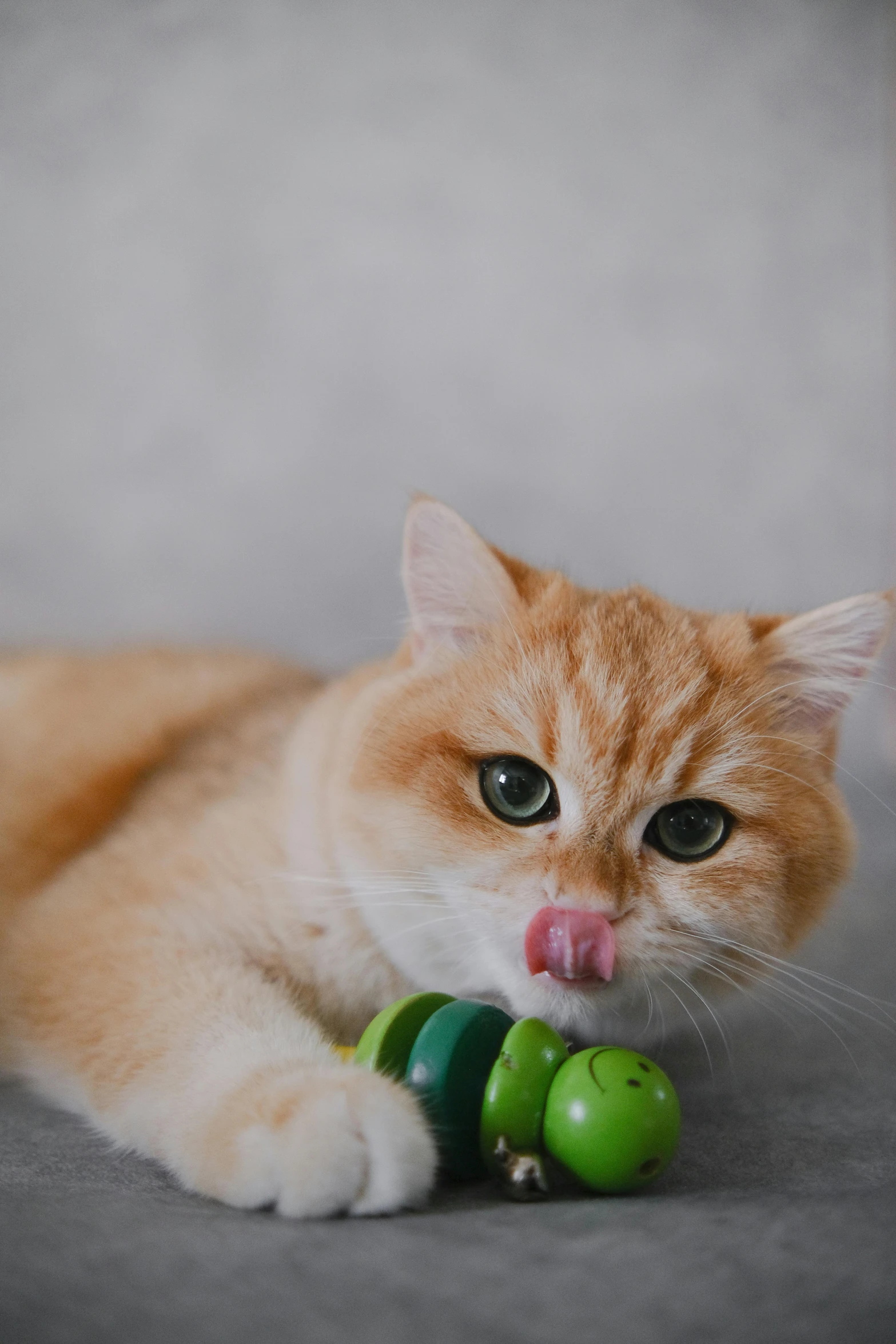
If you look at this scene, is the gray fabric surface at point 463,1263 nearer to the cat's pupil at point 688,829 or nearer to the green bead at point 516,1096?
the green bead at point 516,1096

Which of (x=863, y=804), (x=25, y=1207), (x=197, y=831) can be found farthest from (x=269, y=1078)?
(x=863, y=804)

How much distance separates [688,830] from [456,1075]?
0.49 m

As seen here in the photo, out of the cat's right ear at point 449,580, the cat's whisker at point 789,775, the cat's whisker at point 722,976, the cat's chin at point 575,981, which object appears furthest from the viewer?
the cat's right ear at point 449,580

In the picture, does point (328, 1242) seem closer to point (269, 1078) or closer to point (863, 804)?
point (269, 1078)

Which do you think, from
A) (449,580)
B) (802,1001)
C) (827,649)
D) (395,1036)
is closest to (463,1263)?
(395,1036)

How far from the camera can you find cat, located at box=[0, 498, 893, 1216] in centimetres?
143

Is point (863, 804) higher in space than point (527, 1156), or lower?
higher

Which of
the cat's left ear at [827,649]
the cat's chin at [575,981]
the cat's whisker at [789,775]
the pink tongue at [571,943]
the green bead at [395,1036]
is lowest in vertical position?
the green bead at [395,1036]

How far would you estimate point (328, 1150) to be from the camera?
4.07 ft

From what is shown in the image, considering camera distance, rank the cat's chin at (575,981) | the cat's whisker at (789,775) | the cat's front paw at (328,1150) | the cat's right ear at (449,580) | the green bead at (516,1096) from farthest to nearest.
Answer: the cat's right ear at (449,580)
the cat's whisker at (789,775)
the cat's chin at (575,981)
the green bead at (516,1096)
the cat's front paw at (328,1150)

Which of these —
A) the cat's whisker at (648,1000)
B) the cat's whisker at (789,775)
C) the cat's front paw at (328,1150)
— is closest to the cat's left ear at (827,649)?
the cat's whisker at (789,775)

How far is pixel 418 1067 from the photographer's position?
1402 millimetres

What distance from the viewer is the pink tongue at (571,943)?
142 centimetres

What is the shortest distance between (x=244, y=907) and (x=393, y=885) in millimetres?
327
